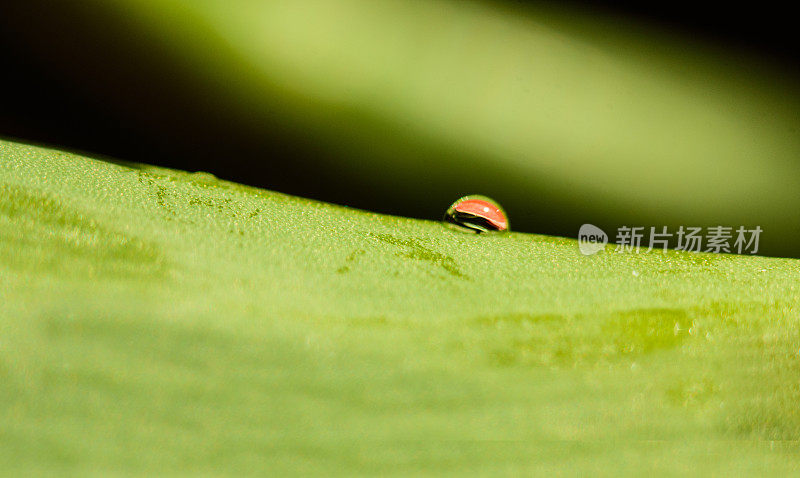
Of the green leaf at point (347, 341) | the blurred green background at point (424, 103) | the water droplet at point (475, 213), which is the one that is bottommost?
the green leaf at point (347, 341)

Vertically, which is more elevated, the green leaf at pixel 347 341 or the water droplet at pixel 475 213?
the water droplet at pixel 475 213

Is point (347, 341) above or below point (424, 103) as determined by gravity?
below

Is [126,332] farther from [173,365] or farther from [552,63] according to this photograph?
[552,63]

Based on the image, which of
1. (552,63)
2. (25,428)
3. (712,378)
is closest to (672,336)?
(712,378)

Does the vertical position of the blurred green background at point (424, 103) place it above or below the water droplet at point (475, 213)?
above
